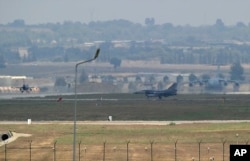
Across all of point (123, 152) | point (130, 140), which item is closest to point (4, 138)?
point (130, 140)

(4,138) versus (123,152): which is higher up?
(123,152)

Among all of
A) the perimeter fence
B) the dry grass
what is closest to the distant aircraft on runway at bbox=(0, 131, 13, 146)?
the dry grass

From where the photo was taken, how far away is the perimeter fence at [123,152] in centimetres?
8044

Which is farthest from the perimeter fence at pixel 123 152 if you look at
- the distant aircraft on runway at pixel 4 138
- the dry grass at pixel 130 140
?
the distant aircraft on runway at pixel 4 138

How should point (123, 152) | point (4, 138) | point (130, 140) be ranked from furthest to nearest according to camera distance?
point (4, 138) < point (130, 140) < point (123, 152)

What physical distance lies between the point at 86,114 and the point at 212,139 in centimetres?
4892

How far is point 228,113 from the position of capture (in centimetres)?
14188

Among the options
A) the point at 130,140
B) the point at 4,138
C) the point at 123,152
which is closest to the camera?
the point at 123,152

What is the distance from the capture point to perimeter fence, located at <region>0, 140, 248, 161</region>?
8044cm

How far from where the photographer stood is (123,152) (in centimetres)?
8438

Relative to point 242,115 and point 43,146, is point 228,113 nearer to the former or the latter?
point 242,115

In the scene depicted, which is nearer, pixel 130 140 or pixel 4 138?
pixel 130 140

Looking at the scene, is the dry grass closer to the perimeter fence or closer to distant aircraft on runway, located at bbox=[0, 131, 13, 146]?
the perimeter fence

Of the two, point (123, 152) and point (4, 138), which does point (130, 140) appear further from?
point (123, 152)
